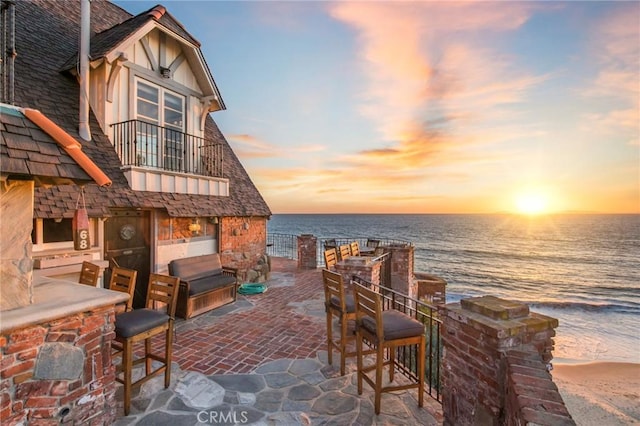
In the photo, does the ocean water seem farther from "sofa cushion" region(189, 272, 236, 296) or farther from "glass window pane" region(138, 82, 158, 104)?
"glass window pane" region(138, 82, 158, 104)

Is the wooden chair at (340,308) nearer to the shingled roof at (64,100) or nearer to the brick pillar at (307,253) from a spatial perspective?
the shingled roof at (64,100)

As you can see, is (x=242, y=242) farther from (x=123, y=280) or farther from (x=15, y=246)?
(x=15, y=246)

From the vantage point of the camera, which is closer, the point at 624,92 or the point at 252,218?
the point at 624,92

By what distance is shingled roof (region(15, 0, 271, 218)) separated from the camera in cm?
494

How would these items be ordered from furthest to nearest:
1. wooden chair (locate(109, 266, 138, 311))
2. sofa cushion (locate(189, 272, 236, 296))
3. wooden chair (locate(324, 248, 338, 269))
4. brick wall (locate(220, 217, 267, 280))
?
brick wall (locate(220, 217, 267, 280)) < wooden chair (locate(324, 248, 338, 269)) < sofa cushion (locate(189, 272, 236, 296)) < wooden chair (locate(109, 266, 138, 311))

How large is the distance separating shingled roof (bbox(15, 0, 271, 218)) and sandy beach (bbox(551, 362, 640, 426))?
1028 cm

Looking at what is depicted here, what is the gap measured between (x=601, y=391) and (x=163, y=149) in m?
13.4

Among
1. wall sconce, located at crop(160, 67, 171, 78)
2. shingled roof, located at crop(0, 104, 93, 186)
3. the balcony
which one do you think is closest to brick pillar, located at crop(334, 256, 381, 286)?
the balcony

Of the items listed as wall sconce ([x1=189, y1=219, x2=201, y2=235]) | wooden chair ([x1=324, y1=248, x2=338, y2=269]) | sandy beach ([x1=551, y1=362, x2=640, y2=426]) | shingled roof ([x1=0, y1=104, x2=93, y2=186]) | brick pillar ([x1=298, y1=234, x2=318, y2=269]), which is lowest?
sandy beach ([x1=551, y1=362, x2=640, y2=426])

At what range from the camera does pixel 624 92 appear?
284 inches

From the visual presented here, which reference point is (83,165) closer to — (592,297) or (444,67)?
(444,67)

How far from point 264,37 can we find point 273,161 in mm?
9216

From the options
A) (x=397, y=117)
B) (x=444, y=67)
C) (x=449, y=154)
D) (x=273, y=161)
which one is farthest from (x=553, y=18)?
(x=273, y=161)

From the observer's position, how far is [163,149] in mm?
6871
